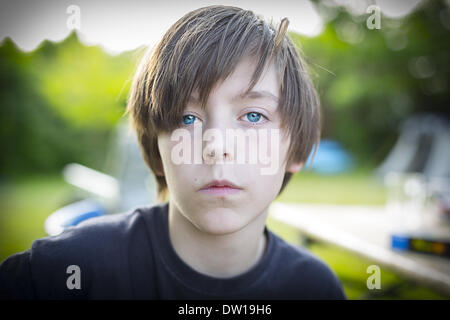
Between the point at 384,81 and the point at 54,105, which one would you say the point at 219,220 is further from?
the point at 384,81

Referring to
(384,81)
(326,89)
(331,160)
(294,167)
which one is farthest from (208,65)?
(384,81)

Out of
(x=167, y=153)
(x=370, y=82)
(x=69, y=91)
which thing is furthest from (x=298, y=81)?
(x=370, y=82)

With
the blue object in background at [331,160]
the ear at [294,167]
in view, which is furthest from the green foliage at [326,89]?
the ear at [294,167]

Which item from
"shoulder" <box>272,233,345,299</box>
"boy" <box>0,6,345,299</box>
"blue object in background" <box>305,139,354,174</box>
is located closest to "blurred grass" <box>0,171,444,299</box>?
"blue object in background" <box>305,139,354,174</box>

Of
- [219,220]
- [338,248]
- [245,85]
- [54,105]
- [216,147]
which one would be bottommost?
[338,248]

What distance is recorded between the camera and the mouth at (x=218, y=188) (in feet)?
2.05

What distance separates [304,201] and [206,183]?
406 centimetres

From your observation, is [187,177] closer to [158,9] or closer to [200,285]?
[200,285]

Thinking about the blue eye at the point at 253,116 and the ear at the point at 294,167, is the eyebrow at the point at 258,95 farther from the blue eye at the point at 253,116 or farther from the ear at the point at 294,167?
the ear at the point at 294,167

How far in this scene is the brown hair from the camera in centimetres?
66

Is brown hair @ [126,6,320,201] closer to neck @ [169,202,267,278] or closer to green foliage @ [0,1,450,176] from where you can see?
neck @ [169,202,267,278]

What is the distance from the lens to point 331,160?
718 cm

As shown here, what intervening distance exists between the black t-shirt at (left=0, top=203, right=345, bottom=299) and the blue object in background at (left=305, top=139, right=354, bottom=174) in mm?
6117

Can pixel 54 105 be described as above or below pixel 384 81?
below
